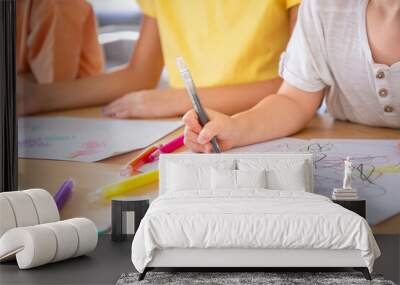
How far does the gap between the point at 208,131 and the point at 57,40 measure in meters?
1.35

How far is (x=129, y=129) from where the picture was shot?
5.52m

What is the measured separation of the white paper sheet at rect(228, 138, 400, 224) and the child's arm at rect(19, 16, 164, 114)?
87cm

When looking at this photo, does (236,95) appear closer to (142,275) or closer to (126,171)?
(126,171)

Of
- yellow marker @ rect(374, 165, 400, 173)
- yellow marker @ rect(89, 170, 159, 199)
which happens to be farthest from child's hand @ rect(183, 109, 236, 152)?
yellow marker @ rect(374, 165, 400, 173)

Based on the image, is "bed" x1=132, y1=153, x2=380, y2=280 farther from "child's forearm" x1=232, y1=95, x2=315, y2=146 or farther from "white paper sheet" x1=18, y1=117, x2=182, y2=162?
"white paper sheet" x1=18, y1=117, x2=182, y2=162

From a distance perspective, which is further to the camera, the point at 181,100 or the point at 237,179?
the point at 181,100

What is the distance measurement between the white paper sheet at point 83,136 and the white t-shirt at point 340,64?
99 cm

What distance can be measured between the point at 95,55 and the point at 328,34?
1701mm

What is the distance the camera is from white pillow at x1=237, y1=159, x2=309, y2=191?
16.4 feet

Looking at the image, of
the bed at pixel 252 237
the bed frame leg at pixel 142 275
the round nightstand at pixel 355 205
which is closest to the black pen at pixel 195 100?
the round nightstand at pixel 355 205

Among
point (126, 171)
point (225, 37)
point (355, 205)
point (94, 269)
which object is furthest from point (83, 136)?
point (355, 205)

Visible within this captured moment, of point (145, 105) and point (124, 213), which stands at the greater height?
point (145, 105)

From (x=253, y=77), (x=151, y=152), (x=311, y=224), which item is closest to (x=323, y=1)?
(x=253, y=77)

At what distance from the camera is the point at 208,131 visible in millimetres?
5320
